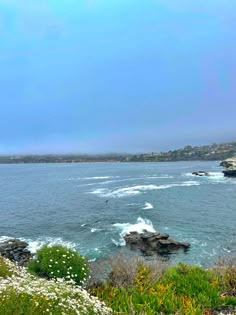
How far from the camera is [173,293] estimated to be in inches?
397

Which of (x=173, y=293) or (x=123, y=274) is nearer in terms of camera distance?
(x=173, y=293)

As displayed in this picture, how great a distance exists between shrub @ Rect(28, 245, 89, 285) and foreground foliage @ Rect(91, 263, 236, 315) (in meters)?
0.79

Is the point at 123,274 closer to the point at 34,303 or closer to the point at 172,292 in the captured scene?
the point at 172,292

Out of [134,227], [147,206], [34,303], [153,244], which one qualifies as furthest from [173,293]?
[147,206]

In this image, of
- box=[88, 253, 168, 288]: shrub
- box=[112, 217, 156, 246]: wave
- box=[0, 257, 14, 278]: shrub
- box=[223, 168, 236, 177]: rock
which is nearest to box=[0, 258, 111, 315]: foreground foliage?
box=[0, 257, 14, 278]: shrub

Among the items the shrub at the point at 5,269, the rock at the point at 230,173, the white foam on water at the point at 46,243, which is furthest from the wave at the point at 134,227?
the rock at the point at 230,173

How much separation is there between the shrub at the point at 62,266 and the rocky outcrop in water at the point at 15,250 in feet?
63.4

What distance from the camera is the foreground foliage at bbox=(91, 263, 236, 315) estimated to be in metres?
9.09

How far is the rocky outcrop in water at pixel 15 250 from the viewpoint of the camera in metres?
31.1

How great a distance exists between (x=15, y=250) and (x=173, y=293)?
25387mm

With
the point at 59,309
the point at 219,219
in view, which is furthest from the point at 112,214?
the point at 59,309

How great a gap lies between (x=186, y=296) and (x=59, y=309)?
478cm

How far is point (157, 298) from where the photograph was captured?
9.53 metres

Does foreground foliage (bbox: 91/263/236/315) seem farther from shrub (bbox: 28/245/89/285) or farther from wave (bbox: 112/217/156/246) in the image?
wave (bbox: 112/217/156/246)
